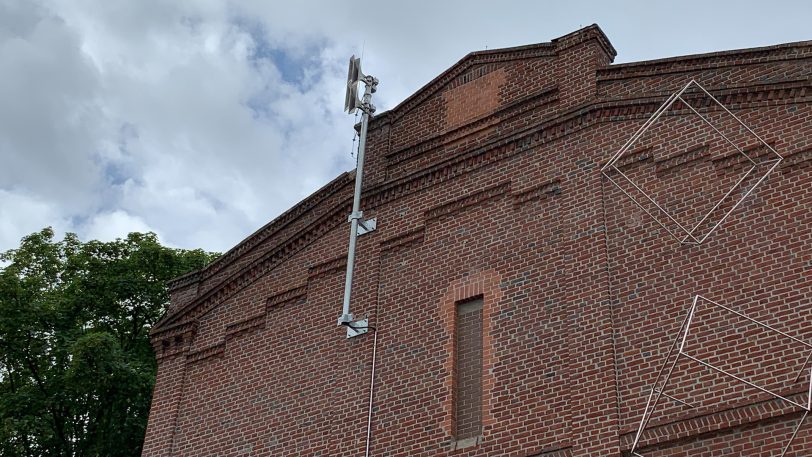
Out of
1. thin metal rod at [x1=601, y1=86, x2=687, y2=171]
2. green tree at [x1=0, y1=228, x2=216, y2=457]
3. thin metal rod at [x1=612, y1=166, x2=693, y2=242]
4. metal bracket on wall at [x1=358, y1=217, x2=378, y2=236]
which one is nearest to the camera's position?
thin metal rod at [x1=612, y1=166, x2=693, y2=242]

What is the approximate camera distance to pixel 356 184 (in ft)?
56.5

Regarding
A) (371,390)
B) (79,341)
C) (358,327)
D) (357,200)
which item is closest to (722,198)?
(371,390)

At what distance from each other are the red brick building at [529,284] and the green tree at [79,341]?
563 cm

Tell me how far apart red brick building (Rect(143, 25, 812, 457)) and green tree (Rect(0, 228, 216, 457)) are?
222 inches

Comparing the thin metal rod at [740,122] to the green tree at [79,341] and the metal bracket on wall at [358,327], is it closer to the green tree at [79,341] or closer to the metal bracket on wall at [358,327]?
the metal bracket on wall at [358,327]

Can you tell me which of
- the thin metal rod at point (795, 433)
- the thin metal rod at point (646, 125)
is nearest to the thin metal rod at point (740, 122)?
the thin metal rod at point (646, 125)

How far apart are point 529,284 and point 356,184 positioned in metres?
4.00

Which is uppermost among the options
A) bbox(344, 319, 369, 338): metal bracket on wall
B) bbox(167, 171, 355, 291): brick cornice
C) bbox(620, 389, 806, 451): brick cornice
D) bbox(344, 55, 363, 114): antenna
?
bbox(344, 55, 363, 114): antenna

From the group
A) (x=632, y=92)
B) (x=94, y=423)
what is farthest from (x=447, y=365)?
(x=94, y=423)

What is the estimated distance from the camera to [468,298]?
49.8 ft

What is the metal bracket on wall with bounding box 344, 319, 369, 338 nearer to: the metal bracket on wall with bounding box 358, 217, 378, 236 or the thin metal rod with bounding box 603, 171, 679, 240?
the metal bracket on wall with bounding box 358, 217, 378, 236

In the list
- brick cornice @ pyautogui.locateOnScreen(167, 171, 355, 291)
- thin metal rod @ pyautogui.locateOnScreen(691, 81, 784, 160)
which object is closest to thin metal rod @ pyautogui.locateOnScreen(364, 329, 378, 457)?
brick cornice @ pyautogui.locateOnScreen(167, 171, 355, 291)

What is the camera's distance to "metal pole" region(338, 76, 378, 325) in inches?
635

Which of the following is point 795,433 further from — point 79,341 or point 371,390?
point 79,341
